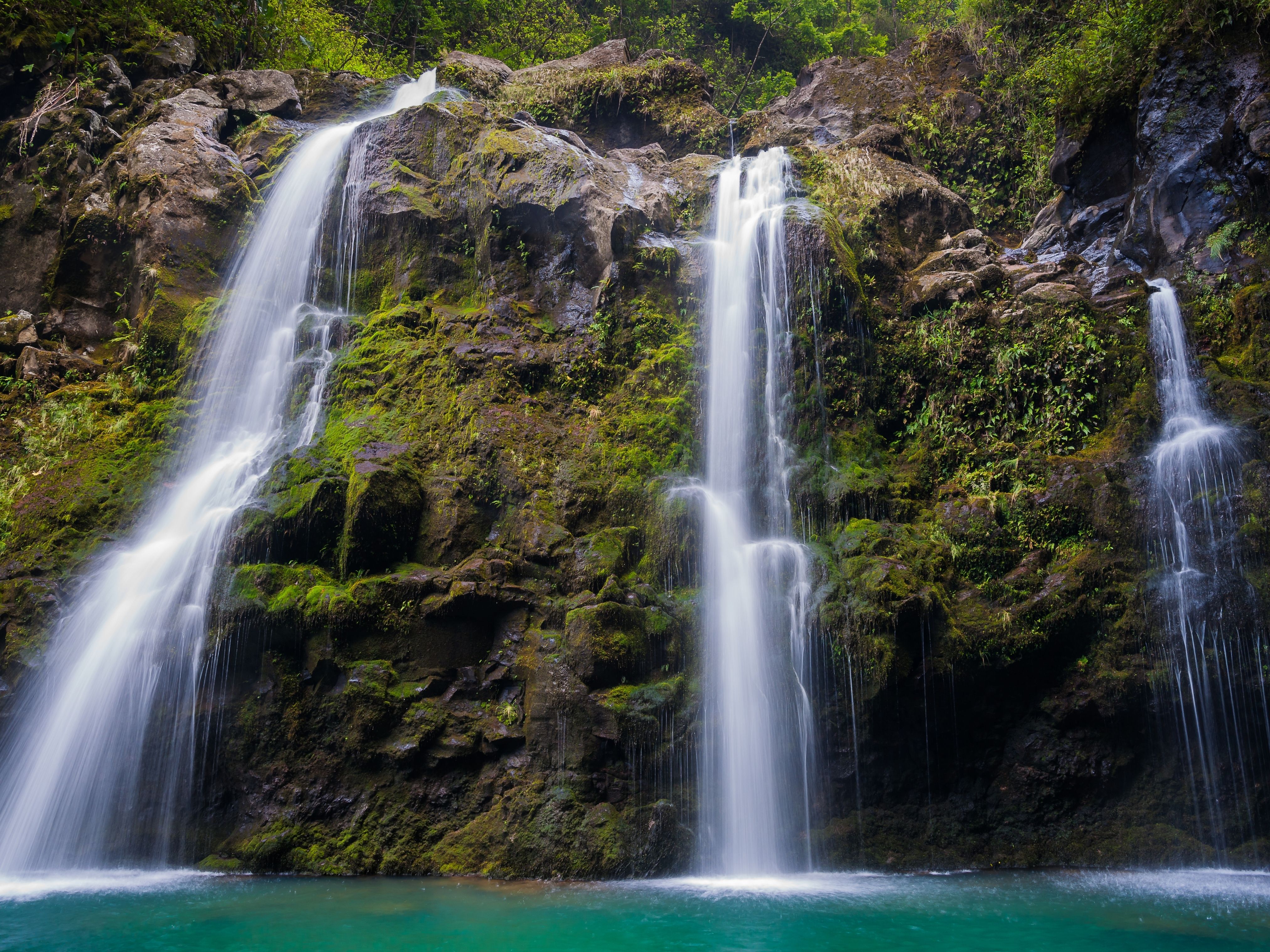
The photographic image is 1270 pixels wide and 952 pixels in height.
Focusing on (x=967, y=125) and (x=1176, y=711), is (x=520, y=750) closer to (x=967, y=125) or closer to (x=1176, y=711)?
A: (x=1176, y=711)

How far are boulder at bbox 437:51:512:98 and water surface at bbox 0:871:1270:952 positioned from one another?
1906cm

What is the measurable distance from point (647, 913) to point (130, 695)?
624 centimetres

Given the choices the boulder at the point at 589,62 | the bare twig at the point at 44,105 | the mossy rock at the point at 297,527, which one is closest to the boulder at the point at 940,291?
the mossy rock at the point at 297,527

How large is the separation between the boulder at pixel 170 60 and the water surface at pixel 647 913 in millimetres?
17754

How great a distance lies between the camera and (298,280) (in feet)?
45.7

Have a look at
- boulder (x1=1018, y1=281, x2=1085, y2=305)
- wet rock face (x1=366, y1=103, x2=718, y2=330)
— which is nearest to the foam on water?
wet rock face (x1=366, y1=103, x2=718, y2=330)

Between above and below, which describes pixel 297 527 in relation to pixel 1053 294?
below

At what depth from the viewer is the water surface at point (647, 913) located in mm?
5379

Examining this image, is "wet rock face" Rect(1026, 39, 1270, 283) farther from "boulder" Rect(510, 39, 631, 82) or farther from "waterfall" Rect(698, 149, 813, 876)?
"boulder" Rect(510, 39, 631, 82)

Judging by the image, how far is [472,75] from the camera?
66.6 feet

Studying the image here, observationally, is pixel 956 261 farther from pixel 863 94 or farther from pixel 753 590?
pixel 863 94

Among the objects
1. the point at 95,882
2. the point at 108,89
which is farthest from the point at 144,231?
the point at 95,882

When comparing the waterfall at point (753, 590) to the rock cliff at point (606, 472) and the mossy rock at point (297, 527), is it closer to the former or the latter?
the rock cliff at point (606, 472)

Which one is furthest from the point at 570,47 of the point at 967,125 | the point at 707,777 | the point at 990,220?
the point at 707,777
